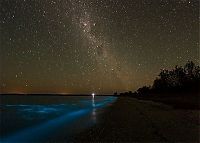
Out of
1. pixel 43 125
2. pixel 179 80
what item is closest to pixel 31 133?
pixel 43 125

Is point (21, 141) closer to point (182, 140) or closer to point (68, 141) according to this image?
point (68, 141)

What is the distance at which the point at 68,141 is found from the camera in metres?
15.5

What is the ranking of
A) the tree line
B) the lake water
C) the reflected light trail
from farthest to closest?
the tree line, the lake water, the reflected light trail

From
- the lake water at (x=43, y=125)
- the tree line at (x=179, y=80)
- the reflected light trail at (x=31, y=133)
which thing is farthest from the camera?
the tree line at (x=179, y=80)

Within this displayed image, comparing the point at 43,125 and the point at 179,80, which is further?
the point at 179,80

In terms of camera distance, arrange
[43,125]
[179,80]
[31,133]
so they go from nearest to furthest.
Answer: [31,133] → [43,125] → [179,80]

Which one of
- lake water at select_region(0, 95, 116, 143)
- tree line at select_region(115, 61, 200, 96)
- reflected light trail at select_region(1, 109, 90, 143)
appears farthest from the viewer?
tree line at select_region(115, 61, 200, 96)

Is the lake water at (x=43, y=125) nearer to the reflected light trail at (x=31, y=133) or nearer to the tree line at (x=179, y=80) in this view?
the reflected light trail at (x=31, y=133)

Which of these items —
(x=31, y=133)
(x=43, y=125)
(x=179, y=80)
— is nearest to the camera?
(x=31, y=133)

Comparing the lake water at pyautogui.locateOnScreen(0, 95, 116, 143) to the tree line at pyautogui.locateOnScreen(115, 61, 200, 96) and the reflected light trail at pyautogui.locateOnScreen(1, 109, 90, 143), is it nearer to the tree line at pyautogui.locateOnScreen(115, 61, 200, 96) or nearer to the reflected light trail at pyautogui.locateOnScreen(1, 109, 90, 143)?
the reflected light trail at pyautogui.locateOnScreen(1, 109, 90, 143)

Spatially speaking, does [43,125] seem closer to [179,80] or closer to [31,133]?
[31,133]

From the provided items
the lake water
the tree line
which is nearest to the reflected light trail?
the lake water

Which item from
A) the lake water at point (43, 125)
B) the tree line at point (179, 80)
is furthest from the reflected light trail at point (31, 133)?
the tree line at point (179, 80)

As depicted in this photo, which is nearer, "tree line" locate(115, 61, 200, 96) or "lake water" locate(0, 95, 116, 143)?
"lake water" locate(0, 95, 116, 143)
